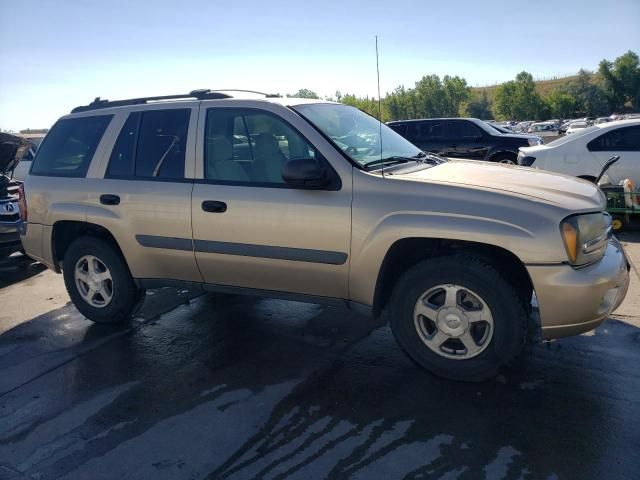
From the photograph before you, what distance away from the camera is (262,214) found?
384cm

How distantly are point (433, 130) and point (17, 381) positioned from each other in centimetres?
1116

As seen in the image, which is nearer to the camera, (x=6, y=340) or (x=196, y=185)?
(x=196, y=185)

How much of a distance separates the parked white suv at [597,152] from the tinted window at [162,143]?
6410 millimetres

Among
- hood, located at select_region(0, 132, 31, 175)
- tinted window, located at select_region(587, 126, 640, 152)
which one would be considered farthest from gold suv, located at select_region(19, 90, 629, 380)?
tinted window, located at select_region(587, 126, 640, 152)

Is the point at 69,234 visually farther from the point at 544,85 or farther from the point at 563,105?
the point at 544,85

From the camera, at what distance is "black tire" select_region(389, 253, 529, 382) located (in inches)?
130

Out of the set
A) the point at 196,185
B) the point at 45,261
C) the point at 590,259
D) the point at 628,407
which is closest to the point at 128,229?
the point at 196,185

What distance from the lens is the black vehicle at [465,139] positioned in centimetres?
1275

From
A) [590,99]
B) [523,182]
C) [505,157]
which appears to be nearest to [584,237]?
[523,182]

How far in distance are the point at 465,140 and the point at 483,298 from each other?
33.8 feet

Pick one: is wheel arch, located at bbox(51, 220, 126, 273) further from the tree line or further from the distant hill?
the distant hill

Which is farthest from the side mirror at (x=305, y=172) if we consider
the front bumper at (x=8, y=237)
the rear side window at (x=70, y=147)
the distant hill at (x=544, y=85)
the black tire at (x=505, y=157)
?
the distant hill at (x=544, y=85)

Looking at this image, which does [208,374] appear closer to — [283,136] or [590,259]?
[283,136]

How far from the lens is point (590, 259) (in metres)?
3.24
